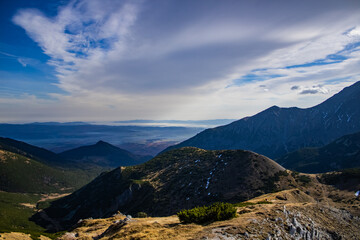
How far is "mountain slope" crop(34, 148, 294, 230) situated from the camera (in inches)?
3925

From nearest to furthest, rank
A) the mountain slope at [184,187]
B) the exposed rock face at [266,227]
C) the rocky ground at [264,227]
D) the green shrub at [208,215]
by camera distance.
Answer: the exposed rock face at [266,227], the rocky ground at [264,227], the green shrub at [208,215], the mountain slope at [184,187]

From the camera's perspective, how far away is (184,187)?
11619 centimetres

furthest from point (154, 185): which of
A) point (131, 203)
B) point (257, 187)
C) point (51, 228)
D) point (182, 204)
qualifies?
point (51, 228)

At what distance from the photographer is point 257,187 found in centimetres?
9588

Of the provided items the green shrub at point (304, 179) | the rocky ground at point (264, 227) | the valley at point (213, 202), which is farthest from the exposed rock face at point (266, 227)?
the green shrub at point (304, 179)

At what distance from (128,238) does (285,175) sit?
10543 centimetres

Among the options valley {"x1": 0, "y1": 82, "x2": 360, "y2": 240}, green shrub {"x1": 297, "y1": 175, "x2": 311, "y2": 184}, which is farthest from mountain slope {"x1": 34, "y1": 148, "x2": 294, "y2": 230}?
green shrub {"x1": 297, "y1": 175, "x2": 311, "y2": 184}

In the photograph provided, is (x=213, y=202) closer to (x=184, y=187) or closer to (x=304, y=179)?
(x=184, y=187)

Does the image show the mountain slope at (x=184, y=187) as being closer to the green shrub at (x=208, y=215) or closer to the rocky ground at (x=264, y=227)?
the rocky ground at (x=264, y=227)

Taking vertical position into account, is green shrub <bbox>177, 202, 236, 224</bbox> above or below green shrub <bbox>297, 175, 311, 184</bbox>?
above

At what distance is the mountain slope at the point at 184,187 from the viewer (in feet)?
327

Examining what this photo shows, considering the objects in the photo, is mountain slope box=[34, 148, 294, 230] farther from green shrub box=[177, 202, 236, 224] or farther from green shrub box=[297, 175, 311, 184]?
green shrub box=[177, 202, 236, 224]

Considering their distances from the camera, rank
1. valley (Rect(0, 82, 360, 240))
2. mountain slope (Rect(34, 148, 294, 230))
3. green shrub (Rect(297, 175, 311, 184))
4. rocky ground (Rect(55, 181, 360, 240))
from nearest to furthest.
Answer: rocky ground (Rect(55, 181, 360, 240))
valley (Rect(0, 82, 360, 240))
green shrub (Rect(297, 175, 311, 184))
mountain slope (Rect(34, 148, 294, 230))

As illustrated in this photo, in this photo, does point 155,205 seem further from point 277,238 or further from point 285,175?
point 277,238
